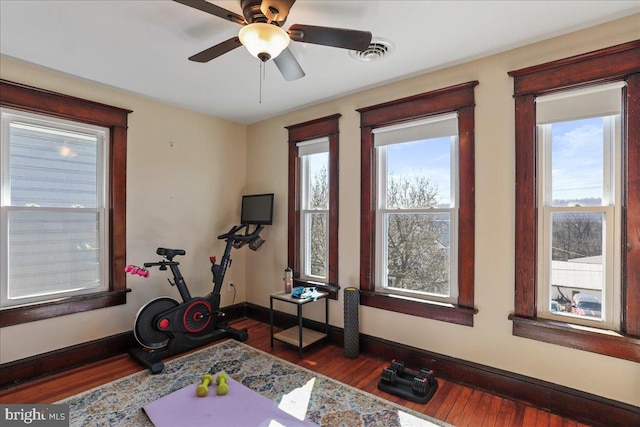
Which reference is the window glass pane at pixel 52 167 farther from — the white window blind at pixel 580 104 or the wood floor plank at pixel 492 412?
the white window blind at pixel 580 104

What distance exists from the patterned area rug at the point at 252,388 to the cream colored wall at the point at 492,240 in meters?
0.74

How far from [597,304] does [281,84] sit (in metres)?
3.12

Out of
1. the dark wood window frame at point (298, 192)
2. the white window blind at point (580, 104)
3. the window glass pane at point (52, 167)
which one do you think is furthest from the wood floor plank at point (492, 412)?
the window glass pane at point (52, 167)

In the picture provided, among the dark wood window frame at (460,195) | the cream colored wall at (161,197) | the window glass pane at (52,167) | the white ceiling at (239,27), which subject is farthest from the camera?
the cream colored wall at (161,197)

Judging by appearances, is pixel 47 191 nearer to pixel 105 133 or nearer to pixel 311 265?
pixel 105 133

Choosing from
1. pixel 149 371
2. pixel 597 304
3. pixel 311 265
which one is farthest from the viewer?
pixel 311 265

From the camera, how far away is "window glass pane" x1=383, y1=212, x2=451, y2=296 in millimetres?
2877

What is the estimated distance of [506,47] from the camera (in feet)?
7.98

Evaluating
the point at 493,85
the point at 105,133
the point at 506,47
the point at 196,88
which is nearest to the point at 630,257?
the point at 493,85

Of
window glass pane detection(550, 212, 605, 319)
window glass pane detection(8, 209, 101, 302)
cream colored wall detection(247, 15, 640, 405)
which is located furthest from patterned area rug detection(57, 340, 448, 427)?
window glass pane detection(550, 212, 605, 319)

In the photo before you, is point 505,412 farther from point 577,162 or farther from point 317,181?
point 317,181

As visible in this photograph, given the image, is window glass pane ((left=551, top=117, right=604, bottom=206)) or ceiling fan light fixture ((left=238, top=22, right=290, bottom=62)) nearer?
ceiling fan light fixture ((left=238, top=22, right=290, bottom=62))

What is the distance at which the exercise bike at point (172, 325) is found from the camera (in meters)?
3.08

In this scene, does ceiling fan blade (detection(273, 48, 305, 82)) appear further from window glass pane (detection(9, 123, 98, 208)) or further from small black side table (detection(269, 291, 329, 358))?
window glass pane (detection(9, 123, 98, 208))
